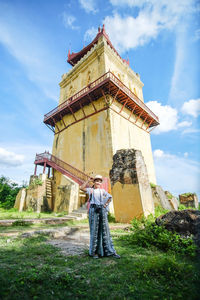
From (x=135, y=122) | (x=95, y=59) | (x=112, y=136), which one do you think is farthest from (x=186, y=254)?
(x=95, y=59)

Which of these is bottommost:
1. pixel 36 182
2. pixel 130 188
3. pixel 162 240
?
pixel 162 240

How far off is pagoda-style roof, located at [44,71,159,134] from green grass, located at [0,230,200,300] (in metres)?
11.1

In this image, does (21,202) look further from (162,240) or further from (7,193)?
(162,240)

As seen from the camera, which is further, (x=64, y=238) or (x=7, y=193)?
(x=7, y=193)

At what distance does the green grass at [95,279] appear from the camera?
1366 millimetres

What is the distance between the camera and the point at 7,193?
13.6 meters

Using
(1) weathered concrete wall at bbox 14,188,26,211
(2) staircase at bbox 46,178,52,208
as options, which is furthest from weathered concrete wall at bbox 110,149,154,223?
(1) weathered concrete wall at bbox 14,188,26,211

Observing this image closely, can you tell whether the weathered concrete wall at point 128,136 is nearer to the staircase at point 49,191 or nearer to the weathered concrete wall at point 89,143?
the weathered concrete wall at point 89,143

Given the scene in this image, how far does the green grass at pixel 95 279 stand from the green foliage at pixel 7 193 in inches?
497

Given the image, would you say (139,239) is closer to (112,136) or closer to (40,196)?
(112,136)

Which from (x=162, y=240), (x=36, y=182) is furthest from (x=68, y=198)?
(x=162, y=240)

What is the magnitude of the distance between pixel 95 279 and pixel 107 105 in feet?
37.7

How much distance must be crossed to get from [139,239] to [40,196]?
10.2m

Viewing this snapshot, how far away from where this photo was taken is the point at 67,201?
30.5 feet
